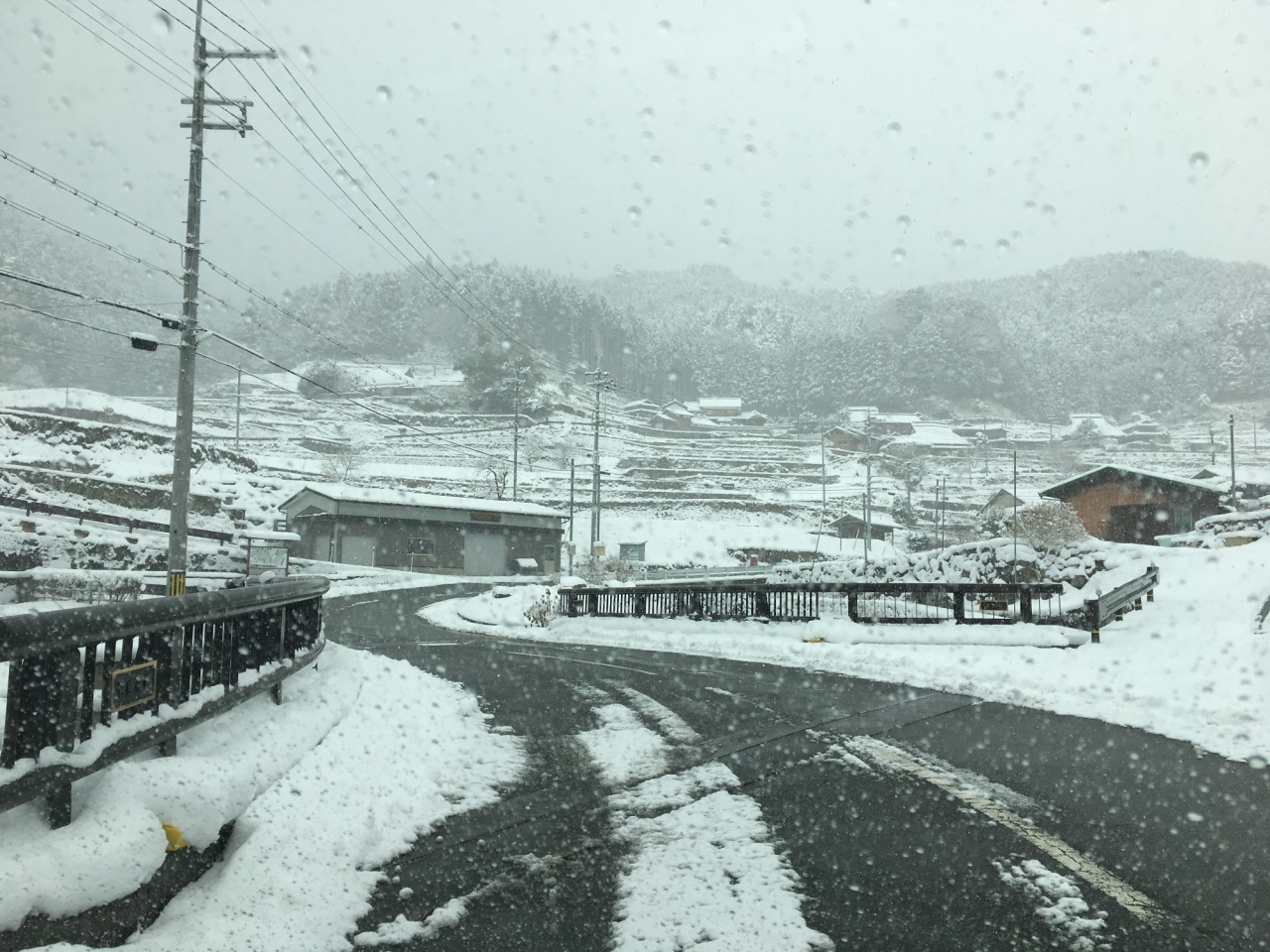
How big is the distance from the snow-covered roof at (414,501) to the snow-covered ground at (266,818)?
47380 mm

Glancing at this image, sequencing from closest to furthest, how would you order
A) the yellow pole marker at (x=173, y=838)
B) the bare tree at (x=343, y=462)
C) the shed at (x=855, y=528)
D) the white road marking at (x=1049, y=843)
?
the white road marking at (x=1049, y=843), the yellow pole marker at (x=173, y=838), the shed at (x=855, y=528), the bare tree at (x=343, y=462)

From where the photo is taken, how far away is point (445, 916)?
11.2 ft

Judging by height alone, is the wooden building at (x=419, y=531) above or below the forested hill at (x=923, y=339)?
below

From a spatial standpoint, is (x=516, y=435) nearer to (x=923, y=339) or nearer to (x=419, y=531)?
(x=419, y=531)

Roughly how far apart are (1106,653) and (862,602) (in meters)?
6.58

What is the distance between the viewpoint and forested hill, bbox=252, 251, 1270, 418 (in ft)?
349

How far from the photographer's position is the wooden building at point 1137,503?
39031 millimetres

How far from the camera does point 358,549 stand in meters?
52.9

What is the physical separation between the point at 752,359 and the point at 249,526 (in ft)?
294

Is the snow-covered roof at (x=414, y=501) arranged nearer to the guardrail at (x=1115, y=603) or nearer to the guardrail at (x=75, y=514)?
the guardrail at (x=75, y=514)

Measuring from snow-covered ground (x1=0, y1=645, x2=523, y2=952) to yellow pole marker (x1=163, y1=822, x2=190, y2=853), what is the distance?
0.03 metres

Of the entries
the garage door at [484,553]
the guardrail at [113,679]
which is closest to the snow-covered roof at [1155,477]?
the garage door at [484,553]

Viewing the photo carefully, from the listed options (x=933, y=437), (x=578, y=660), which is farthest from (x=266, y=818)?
(x=933, y=437)

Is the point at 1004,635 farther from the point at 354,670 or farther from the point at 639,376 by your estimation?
the point at 639,376
